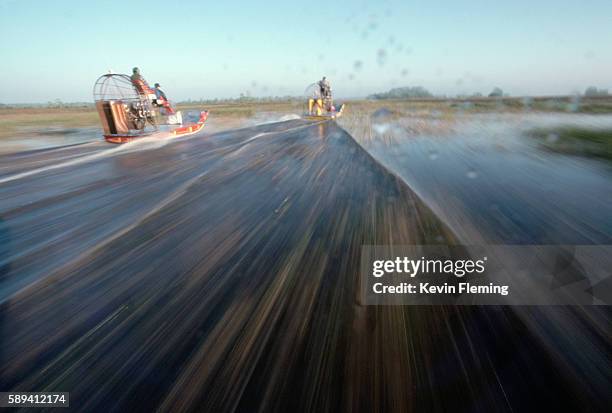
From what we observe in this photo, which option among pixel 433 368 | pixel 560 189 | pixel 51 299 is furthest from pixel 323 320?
pixel 560 189

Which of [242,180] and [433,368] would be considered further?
[242,180]

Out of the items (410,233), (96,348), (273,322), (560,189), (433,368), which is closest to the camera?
(433,368)

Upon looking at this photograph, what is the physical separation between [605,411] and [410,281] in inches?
63.4

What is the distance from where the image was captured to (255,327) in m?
2.41

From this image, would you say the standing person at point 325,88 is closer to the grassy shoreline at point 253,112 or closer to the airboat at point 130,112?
the grassy shoreline at point 253,112

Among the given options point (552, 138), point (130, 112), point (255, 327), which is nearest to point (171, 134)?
point (130, 112)

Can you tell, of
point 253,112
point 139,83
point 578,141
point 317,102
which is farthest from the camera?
point 253,112

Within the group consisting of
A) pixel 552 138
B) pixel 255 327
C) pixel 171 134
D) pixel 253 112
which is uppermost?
pixel 253 112

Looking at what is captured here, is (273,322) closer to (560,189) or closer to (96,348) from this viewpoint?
(96,348)

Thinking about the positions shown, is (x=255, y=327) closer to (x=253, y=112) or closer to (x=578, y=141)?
(x=578, y=141)

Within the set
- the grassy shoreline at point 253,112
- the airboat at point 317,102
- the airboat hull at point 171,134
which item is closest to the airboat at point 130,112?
the airboat hull at point 171,134

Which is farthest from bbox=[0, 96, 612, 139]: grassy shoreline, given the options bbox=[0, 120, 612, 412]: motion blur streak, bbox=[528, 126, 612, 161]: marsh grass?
bbox=[0, 120, 612, 412]: motion blur streak

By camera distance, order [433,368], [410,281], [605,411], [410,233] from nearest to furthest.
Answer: [605,411] → [433,368] → [410,281] → [410,233]

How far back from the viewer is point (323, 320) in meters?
2.49
